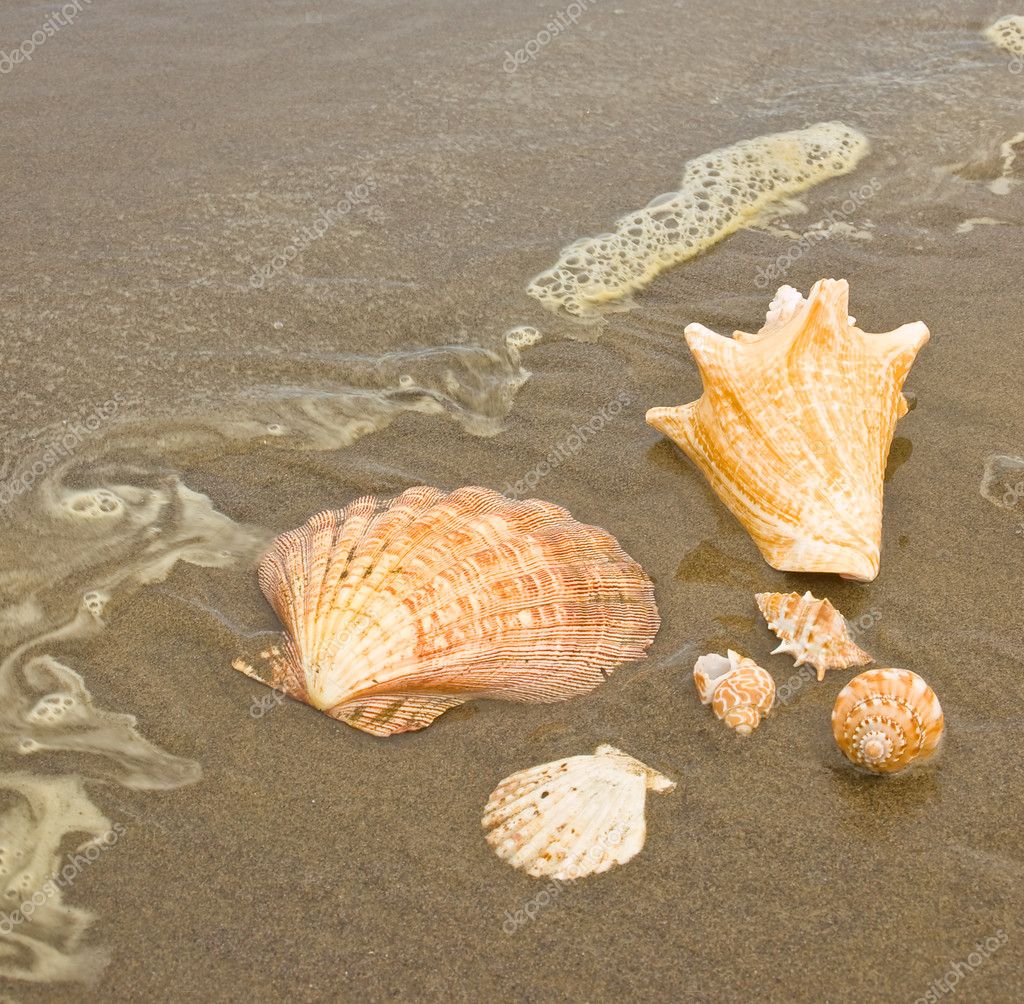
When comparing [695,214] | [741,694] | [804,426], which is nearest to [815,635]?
[741,694]

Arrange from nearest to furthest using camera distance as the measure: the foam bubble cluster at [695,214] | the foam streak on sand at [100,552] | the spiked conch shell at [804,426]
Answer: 1. the foam streak on sand at [100,552]
2. the spiked conch shell at [804,426]
3. the foam bubble cluster at [695,214]

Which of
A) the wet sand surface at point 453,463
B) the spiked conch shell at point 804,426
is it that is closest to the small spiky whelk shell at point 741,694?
the wet sand surface at point 453,463

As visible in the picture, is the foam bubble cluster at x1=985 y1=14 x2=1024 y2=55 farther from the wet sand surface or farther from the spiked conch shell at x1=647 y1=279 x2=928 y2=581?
the spiked conch shell at x1=647 y1=279 x2=928 y2=581

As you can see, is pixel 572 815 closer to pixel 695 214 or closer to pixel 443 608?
pixel 443 608

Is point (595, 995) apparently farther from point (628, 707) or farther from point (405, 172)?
point (405, 172)

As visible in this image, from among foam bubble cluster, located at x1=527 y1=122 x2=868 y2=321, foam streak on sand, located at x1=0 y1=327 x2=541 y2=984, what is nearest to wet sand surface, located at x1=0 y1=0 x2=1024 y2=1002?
foam streak on sand, located at x1=0 y1=327 x2=541 y2=984

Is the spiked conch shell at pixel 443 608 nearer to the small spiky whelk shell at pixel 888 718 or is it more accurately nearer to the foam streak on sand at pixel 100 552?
the foam streak on sand at pixel 100 552
